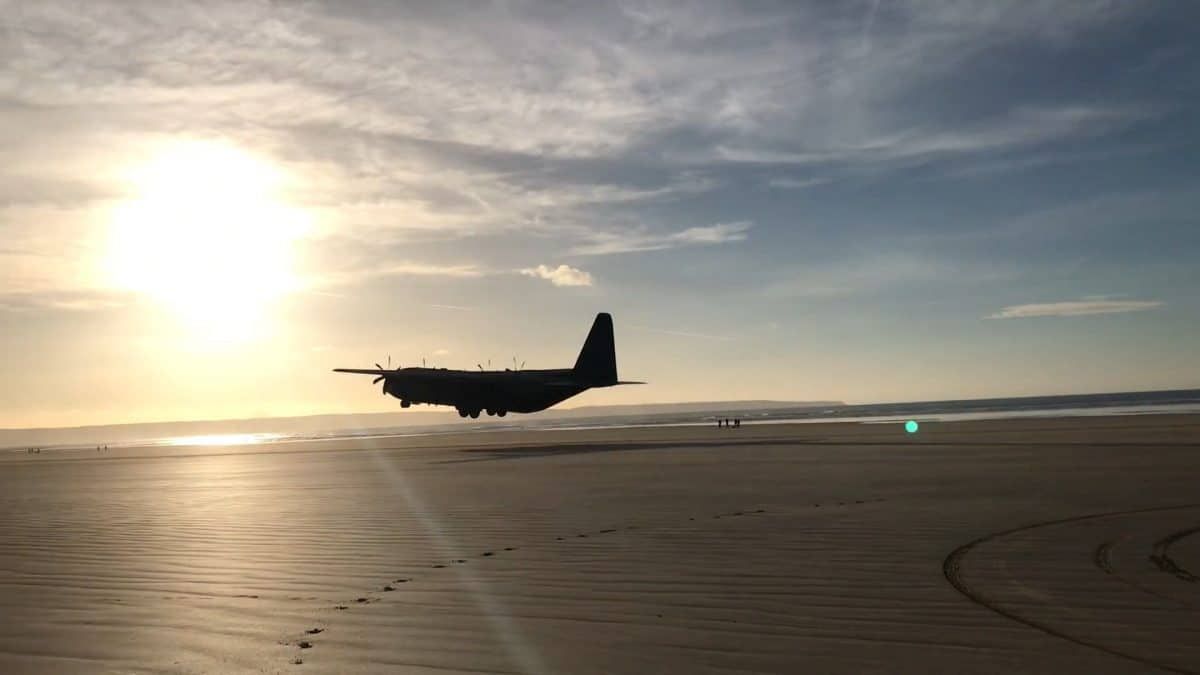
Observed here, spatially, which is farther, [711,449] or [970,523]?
[711,449]

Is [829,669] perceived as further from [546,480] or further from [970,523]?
[546,480]

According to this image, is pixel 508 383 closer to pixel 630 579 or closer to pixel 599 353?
pixel 599 353

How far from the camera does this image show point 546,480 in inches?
816

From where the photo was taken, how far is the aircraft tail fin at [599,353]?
60.1 metres

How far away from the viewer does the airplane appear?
58812 millimetres

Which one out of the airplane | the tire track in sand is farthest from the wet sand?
the airplane

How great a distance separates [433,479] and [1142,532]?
15.8 meters

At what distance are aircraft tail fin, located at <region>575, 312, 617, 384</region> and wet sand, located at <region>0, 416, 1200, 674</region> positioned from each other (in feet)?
139

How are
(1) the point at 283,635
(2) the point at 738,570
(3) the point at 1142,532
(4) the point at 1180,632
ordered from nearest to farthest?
1. (4) the point at 1180,632
2. (1) the point at 283,635
3. (2) the point at 738,570
4. (3) the point at 1142,532

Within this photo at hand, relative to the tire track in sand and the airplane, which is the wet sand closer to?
the tire track in sand

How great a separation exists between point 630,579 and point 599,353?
52.4 m

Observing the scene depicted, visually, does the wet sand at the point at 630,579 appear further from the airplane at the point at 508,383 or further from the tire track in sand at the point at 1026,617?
the airplane at the point at 508,383

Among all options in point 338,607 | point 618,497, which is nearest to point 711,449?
point 618,497

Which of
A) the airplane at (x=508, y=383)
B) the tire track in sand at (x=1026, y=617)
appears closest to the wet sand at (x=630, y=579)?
the tire track in sand at (x=1026, y=617)
